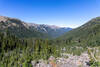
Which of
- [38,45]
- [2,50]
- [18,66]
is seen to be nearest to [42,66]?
[18,66]

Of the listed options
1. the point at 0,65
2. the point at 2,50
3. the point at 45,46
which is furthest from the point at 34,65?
the point at 2,50

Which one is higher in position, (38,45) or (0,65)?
(38,45)

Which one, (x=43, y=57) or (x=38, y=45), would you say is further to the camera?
(x=38, y=45)

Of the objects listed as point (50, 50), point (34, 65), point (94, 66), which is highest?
point (94, 66)

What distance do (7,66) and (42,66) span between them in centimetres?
2637

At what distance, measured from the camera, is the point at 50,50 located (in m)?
102

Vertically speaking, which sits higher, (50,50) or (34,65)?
(50,50)

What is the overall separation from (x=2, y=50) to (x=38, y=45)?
39.8 metres

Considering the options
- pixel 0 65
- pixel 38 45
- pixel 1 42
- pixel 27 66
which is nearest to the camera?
pixel 27 66

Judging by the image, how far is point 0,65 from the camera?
2830 inches

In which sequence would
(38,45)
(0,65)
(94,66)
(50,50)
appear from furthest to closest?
(38,45), (50,50), (0,65), (94,66)

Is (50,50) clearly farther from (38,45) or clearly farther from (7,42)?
(7,42)

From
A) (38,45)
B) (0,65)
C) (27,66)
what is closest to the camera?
(27,66)

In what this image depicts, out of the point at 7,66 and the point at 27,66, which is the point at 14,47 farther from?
the point at 27,66
